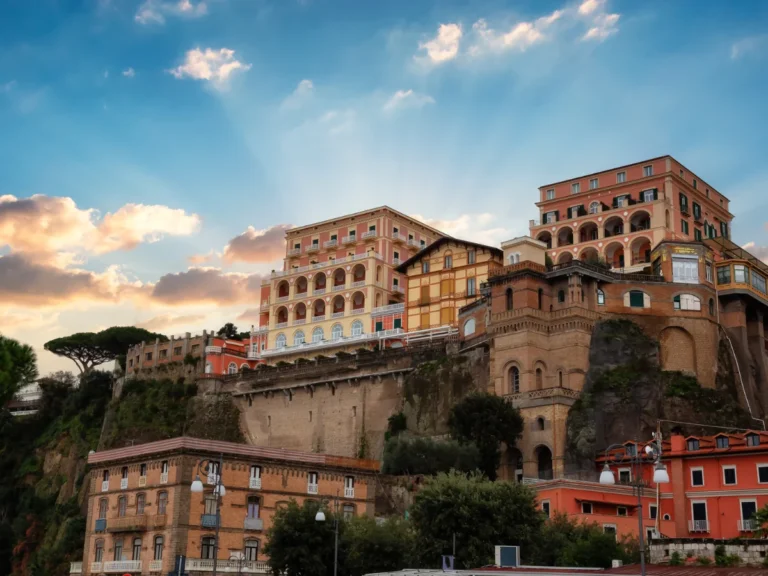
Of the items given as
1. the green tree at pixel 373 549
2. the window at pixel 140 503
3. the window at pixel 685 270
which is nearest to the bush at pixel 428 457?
the green tree at pixel 373 549

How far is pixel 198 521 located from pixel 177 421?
4784cm

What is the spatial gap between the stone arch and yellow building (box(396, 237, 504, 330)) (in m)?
22.3

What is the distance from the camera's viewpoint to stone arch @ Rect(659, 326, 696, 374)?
81.3m

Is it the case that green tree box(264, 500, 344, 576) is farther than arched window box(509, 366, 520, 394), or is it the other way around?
arched window box(509, 366, 520, 394)

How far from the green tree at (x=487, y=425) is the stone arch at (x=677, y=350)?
12813 millimetres

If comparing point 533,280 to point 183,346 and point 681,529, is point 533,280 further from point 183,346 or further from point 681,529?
point 183,346

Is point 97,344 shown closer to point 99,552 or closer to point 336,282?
point 336,282

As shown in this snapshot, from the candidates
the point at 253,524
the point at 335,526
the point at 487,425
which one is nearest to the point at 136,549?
the point at 253,524

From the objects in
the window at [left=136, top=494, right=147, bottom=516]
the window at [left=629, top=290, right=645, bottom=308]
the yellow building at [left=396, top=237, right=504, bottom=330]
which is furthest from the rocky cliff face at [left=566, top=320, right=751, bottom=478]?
the window at [left=136, top=494, right=147, bottom=516]

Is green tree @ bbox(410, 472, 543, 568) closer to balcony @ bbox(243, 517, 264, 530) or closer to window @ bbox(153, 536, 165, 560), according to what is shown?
balcony @ bbox(243, 517, 264, 530)

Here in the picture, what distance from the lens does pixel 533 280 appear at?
82.7 metres

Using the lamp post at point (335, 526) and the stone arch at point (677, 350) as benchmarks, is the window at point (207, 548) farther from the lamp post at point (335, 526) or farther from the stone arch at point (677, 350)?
the stone arch at point (677, 350)

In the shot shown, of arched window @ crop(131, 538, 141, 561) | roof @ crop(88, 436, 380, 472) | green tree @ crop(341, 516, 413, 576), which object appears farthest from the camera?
roof @ crop(88, 436, 380, 472)

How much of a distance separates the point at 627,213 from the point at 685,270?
15.7 m
